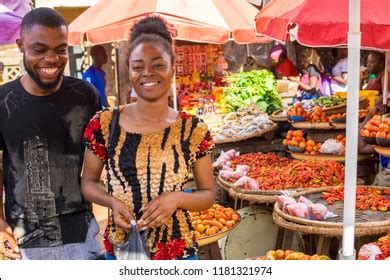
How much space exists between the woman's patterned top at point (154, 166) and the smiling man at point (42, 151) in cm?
36

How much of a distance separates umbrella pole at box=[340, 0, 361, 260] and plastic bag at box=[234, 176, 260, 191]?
7.47ft

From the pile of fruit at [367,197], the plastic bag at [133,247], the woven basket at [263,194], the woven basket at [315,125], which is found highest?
the woven basket at [315,125]

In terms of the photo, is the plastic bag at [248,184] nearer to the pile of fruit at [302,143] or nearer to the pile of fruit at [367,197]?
the pile of fruit at [367,197]

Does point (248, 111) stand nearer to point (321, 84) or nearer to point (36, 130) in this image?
point (321, 84)

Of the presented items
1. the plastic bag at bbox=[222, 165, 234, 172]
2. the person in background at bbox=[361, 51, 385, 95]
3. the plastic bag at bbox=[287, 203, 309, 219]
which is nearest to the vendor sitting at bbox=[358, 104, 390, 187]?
the plastic bag at bbox=[222, 165, 234, 172]

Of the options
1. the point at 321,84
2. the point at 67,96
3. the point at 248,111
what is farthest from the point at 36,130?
the point at 321,84

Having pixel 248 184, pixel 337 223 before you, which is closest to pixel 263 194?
pixel 248 184

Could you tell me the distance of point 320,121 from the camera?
263 inches

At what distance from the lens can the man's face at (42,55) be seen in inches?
107

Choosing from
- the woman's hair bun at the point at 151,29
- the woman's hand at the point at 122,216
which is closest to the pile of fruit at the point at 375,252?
the woman's hand at the point at 122,216

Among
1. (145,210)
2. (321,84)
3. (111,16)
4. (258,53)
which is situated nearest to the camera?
(145,210)

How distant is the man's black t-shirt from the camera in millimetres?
2734

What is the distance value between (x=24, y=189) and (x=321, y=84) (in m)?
8.41

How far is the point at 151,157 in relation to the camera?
2410mm
